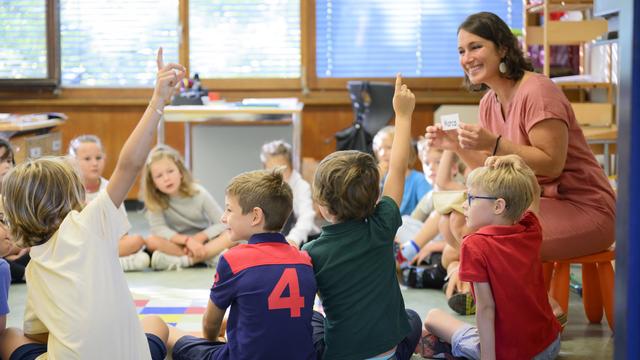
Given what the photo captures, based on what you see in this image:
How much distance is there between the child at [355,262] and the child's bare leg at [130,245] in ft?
7.57

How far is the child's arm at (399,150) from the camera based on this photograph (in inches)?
99.0

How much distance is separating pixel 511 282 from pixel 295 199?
8.41 ft

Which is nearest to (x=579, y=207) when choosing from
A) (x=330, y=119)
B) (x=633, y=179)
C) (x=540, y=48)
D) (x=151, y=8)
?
(x=633, y=179)

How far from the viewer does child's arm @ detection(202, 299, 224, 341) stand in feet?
8.00

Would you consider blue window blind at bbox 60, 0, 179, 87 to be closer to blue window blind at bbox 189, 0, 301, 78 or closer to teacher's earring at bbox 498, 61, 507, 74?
blue window blind at bbox 189, 0, 301, 78

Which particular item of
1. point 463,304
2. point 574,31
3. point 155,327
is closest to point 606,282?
point 463,304

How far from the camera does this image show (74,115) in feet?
23.3

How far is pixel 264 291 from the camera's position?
227 centimetres

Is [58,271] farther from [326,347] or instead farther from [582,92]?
[582,92]

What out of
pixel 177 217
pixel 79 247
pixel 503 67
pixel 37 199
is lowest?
pixel 177 217

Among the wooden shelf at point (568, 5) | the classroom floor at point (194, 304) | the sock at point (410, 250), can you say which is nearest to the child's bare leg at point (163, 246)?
the classroom floor at point (194, 304)

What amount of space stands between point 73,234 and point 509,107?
1.68 meters

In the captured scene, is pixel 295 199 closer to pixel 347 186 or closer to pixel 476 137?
pixel 476 137

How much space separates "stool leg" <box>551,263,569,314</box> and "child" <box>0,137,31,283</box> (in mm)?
2068
